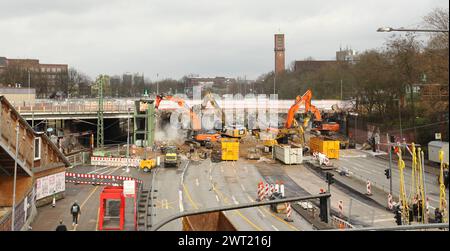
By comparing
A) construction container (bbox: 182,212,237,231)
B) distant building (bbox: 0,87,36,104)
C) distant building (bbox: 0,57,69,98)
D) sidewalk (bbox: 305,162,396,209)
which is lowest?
sidewalk (bbox: 305,162,396,209)

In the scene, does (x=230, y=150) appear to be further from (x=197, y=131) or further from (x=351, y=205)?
(x=351, y=205)

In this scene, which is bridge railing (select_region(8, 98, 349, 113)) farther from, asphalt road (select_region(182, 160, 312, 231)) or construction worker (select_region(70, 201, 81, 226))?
construction worker (select_region(70, 201, 81, 226))

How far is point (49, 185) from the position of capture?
805 inches

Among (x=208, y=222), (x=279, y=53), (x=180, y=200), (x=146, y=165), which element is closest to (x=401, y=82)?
(x=146, y=165)

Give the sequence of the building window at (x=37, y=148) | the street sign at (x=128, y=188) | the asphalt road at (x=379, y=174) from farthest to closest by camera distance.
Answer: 1. the asphalt road at (x=379, y=174)
2. the building window at (x=37, y=148)
3. the street sign at (x=128, y=188)

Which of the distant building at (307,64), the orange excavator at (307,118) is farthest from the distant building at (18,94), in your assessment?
the distant building at (307,64)

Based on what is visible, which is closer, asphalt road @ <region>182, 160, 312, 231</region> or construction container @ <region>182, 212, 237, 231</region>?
construction container @ <region>182, 212, 237, 231</region>

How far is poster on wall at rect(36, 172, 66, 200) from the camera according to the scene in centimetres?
1950

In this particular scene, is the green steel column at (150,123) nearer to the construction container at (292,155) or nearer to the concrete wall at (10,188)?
the construction container at (292,155)

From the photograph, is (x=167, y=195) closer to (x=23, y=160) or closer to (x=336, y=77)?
(x=23, y=160)

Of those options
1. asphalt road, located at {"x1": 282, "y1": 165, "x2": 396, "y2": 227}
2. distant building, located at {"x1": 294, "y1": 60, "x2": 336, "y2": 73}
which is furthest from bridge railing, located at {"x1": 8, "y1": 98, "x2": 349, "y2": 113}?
distant building, located at {"x1": 294, "y1": 60, "x2": 336, "y2": 73}

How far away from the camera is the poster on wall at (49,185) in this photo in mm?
19500

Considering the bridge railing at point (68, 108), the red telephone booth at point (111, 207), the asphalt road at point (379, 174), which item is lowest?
the asphalt road at point (379, 174)
